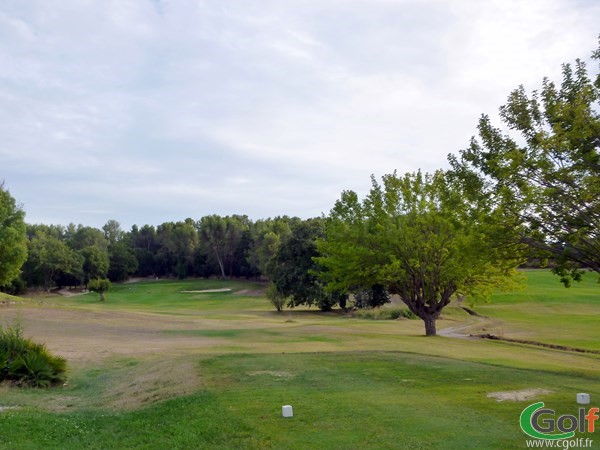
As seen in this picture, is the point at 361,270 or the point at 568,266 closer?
the point at 568,266

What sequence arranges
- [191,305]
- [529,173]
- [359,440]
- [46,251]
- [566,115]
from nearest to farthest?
[359,440] → [566,115] → [529,173] → [191,305] → [46,251]

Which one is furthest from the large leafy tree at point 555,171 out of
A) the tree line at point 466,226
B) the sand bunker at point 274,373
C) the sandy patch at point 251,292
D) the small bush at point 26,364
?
the sandy patch at point 251,292

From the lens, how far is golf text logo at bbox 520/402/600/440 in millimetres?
8727

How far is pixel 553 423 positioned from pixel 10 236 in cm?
5617

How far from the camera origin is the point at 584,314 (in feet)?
177

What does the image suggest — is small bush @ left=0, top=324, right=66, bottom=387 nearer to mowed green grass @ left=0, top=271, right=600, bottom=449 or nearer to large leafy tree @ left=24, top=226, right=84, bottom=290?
mowed green grass @ left=0, top=271, right=600, bottom=449

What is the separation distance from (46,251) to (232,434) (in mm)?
97048

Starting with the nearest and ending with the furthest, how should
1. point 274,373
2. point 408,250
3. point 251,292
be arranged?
point 274,373
point 408,250
point 251,292

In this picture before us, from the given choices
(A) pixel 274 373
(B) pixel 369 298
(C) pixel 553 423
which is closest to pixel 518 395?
(C) pixel 553 423

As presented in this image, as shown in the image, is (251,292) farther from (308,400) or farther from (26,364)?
(308,400)

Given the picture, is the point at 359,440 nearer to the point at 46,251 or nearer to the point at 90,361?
the point at 90,361

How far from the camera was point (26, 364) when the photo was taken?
17.7 meters

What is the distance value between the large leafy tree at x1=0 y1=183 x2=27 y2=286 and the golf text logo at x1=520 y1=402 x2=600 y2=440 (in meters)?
54.9

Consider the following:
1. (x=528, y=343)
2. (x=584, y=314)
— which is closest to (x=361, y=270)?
(x=528, y=343)
